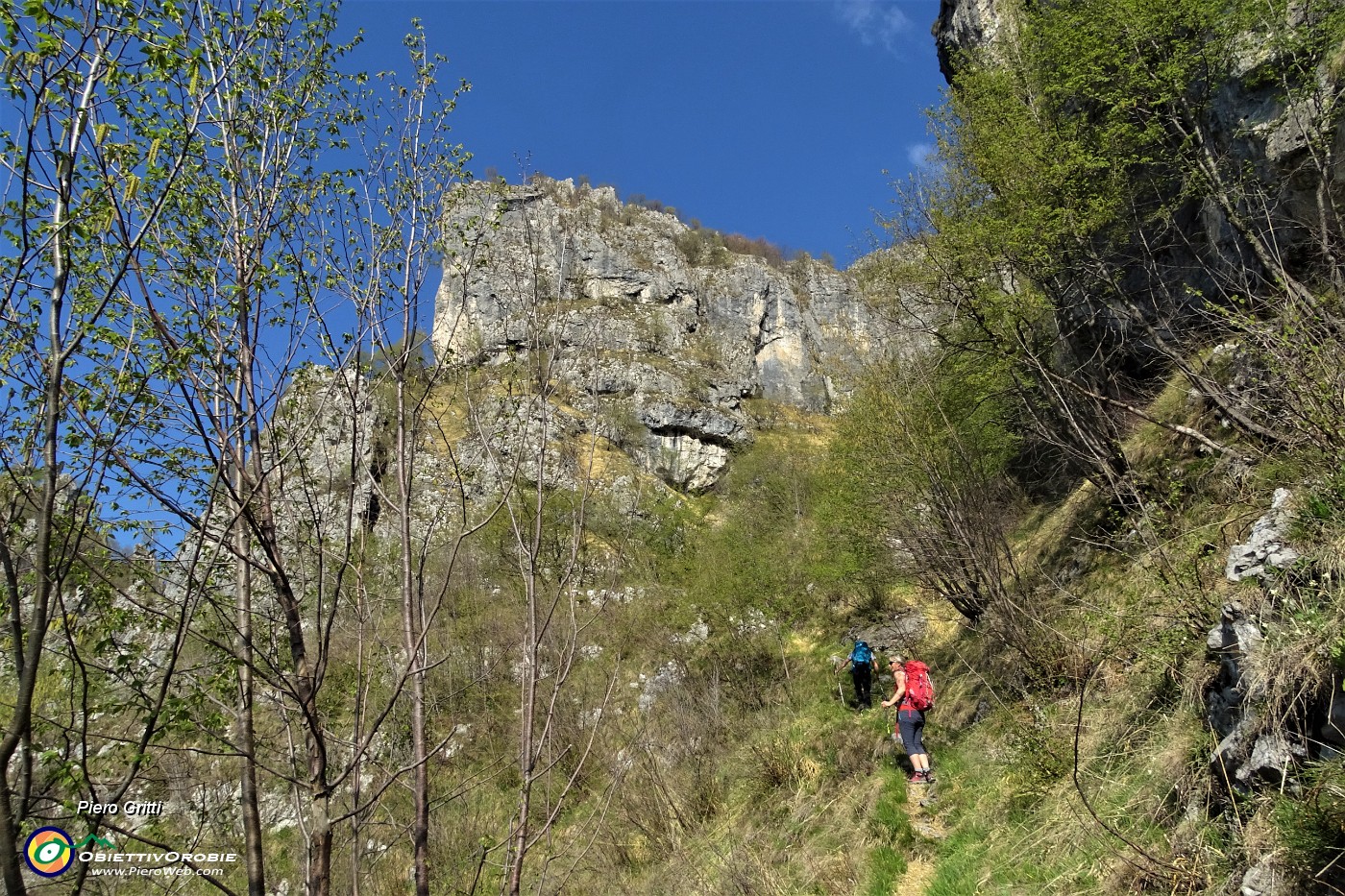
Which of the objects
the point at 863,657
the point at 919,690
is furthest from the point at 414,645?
the point at 863,657

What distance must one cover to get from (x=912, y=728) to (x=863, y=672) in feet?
8.69

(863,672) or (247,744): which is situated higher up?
(247,744)

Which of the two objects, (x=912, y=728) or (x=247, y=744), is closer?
(x=247, y=744)

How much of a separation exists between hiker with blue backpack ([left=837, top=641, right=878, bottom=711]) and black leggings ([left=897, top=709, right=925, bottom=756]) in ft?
7.93

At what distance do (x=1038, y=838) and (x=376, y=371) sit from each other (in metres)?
4.83

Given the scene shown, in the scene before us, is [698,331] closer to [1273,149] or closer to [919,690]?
[1273,149]

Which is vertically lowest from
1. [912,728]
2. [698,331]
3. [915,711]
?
[912,728]

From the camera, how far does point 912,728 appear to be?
6801 mm

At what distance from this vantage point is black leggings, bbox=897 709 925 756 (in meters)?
6.75

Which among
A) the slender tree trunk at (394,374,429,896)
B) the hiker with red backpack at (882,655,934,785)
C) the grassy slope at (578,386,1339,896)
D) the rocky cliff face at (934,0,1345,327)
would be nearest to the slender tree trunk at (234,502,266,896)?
the slender tree trunk at (394,374,429,896)

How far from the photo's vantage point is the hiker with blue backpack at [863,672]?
9.31 metres

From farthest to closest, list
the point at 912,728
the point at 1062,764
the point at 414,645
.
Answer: the point at 912,728 < the point at 1062,764 < the point at 414,645

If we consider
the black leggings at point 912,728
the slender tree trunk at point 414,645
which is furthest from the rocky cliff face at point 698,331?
the slender tree trunk at point 414,645

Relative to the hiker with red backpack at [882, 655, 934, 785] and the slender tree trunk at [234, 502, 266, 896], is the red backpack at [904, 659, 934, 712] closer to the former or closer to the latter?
the hiker with red backpack at [882, 655, 934, 785]
